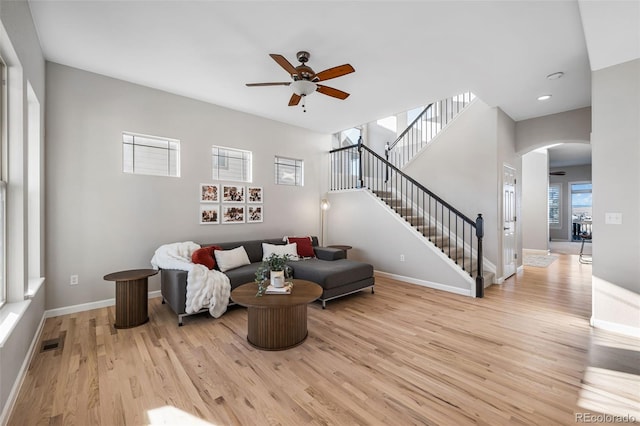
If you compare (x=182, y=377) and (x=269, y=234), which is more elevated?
(x=269, y=234)

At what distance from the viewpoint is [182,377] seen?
2.17m

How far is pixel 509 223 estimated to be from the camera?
5363 mm

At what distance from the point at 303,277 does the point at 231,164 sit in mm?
2527

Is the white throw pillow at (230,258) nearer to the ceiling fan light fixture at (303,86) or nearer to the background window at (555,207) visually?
the ceiling fan light fixture at (303,86)

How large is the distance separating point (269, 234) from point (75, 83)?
357cm

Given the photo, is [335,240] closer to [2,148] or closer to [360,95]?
[360,95]

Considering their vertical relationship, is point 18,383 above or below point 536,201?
below

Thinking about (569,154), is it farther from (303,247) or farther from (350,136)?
(303,247)

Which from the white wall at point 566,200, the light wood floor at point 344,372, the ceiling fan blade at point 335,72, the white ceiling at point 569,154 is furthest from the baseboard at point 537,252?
the ceiling fan blade at point 335,72

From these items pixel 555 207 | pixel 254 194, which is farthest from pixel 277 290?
pixel 555 207

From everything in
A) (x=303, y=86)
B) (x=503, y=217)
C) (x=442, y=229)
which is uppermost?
(x=303, y=86)

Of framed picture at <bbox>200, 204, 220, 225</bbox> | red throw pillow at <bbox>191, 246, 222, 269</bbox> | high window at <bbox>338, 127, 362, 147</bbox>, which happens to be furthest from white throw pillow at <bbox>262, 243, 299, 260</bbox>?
high window at <bbox>338, 127, 362, 147</bbox>

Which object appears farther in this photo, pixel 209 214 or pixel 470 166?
pixel 470 166

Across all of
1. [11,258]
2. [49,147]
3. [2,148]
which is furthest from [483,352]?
[49,147]
